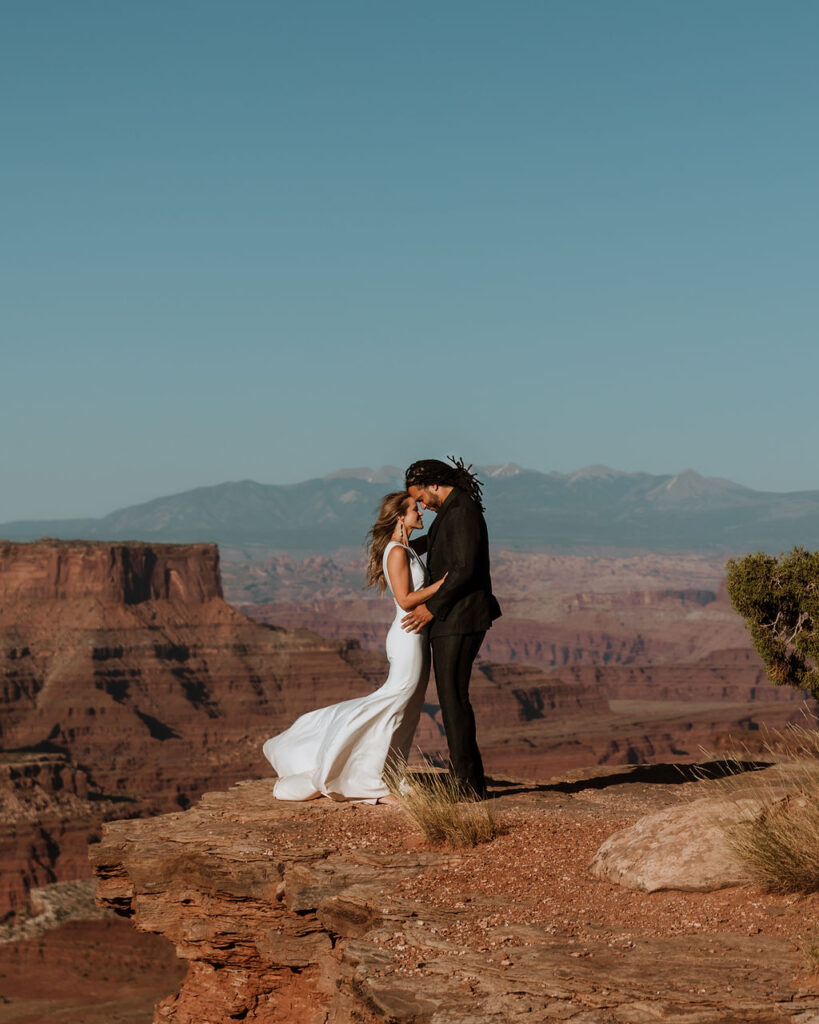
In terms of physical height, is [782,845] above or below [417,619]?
below

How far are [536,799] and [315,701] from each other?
337 feet

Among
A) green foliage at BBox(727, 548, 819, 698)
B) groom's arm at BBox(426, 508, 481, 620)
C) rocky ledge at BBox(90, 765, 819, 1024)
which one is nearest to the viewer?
rocky ledge at BBox(90, 765, 819, 1024)

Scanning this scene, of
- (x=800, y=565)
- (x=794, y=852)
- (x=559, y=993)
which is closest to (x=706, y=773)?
(x=800, y=565)

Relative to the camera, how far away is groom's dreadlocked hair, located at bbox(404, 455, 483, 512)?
1072 cm

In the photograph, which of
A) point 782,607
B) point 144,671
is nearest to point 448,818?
point 782,607

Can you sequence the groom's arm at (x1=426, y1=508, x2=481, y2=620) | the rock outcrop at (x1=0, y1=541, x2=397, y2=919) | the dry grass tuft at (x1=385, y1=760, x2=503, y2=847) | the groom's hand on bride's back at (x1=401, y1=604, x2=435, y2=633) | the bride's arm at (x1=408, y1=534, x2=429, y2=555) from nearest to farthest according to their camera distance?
the dry grass tuft at (x1=385, y1=760, x2=503, y2=847) < the groom's arm at (x1=426, y1=508, x2=481, y2=620) < the groom's hand on bride's back at (x1=401, y1=604, x2=435, y2=633) < the bride's arm at (x1=408, y1=534, x2=429, y2=555) < the rock outcrop at (x1=0, y1=541, x2=397, y2=919)

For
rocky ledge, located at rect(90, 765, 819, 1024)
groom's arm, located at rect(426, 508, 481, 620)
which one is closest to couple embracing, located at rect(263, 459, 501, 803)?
groom's arm, located at rect(426, 508, 481, 620)

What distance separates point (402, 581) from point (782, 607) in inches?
214

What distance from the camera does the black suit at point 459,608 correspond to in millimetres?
10391

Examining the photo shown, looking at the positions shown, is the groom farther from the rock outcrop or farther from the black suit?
the rock outcrop

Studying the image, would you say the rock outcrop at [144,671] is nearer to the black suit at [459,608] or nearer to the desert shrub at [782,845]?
the black suit at [459,608]

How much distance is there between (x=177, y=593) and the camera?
121 m

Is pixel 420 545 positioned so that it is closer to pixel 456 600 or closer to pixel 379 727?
pixel 456 600

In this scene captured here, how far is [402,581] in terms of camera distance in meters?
10.8
